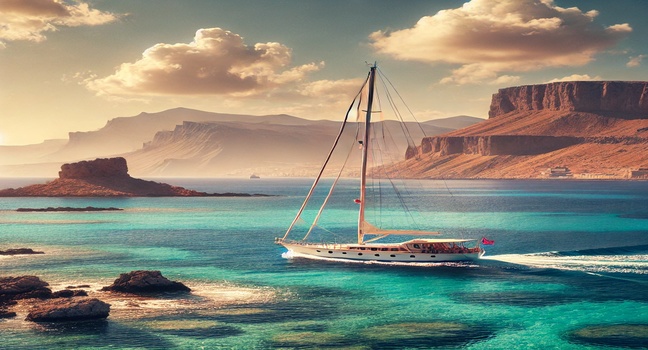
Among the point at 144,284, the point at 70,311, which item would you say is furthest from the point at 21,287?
the point at 70,311

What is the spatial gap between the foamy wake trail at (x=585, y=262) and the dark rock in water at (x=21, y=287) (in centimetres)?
4694

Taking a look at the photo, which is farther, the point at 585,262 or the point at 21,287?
the point at 585,262

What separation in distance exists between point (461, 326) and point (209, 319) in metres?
17.5

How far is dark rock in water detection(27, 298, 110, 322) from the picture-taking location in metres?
45.6

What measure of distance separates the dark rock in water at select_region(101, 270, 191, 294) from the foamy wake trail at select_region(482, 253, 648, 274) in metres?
36.7

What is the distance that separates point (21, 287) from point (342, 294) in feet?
84.4

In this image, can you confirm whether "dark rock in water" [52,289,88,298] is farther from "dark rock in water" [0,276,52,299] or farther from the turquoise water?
the turquoise water

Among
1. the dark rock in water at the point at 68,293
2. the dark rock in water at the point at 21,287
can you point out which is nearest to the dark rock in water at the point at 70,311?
the dark rock in water at the point at 68,293

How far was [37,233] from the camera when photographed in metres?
109

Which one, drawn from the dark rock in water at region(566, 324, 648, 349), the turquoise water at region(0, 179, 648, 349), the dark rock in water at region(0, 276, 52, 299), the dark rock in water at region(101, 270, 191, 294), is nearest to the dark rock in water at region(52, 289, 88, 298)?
the dark rock in water at region(0, 276, 52, 299)

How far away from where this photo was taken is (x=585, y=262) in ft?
240

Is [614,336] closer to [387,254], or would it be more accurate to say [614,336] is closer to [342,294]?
[342,294]

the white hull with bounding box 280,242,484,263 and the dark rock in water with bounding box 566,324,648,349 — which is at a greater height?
the white hull with bounding box 280,242,484,263

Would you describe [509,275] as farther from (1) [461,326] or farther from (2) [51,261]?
(2) [51,261]
